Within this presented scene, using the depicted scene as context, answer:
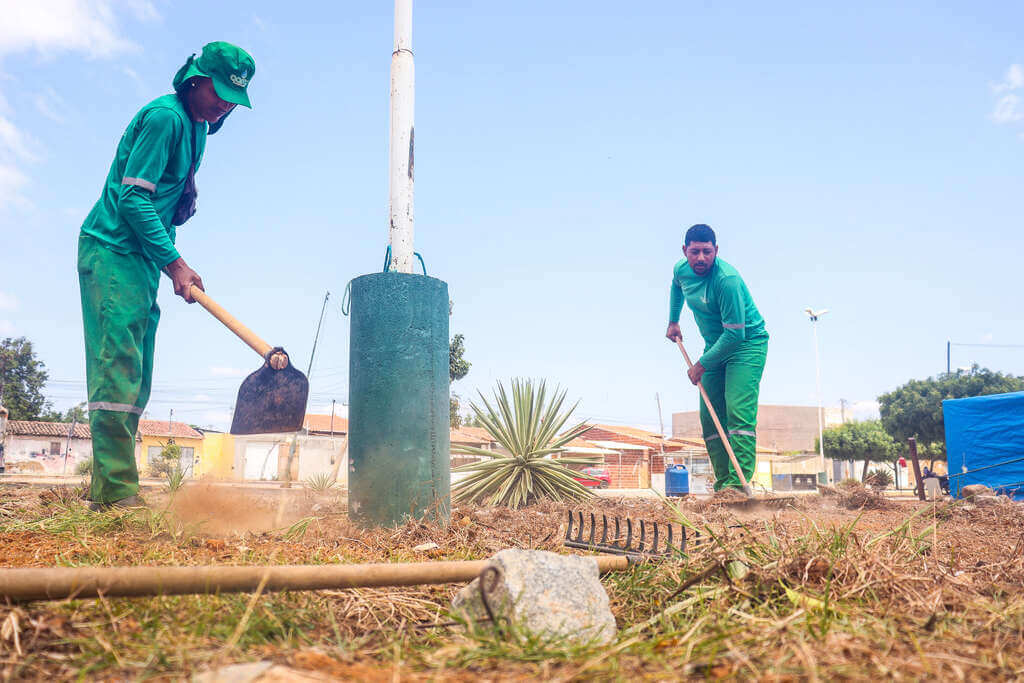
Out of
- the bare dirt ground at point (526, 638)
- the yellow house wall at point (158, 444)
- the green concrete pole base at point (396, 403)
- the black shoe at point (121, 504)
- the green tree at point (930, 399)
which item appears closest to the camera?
the bare dirt ground at point (526, 638)

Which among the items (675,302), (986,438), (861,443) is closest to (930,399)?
(861,443)

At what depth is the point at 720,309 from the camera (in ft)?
21.0

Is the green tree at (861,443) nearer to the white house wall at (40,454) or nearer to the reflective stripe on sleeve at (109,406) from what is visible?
the reflective stripe on sleeve at (109,406)

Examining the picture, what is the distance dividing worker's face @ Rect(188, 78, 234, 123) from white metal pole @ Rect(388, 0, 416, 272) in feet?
3.09

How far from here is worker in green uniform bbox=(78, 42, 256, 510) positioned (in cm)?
325

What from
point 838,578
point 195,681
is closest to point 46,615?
point 195,681

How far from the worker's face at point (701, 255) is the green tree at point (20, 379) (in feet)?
176

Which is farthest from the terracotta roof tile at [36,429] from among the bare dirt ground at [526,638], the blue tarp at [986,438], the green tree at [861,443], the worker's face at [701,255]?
the green tree at [861,443]

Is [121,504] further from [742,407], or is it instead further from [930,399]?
[930,399]

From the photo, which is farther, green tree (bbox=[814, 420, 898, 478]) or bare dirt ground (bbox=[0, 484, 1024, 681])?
green tree (bbox=[814, 420, 898, 478])

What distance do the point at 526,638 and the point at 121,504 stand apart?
98.2 inches

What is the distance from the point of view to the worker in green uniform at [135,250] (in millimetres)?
3246

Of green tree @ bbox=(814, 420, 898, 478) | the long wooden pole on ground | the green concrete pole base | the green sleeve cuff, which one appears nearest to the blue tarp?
the green sleeve cuff

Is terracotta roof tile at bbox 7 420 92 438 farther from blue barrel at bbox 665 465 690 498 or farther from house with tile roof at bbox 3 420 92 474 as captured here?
blue barrel at bbox 665 465 690 498
